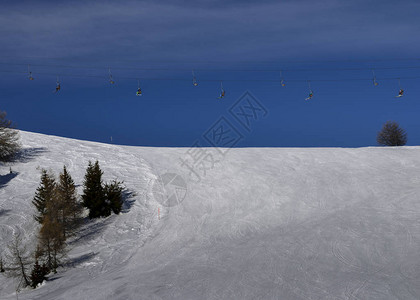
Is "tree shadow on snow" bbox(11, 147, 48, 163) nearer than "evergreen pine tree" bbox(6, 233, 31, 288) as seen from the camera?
No

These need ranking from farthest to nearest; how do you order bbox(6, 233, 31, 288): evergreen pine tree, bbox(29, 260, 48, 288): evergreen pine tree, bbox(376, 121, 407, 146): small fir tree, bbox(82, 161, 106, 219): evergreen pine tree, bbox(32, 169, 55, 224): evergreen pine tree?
1. bbox(376, 121, 407, 146): small fir tree
2. bbox(82, 161, 106, 219): evergreen pine tree
3. bbox(32, 169, 55, 224): evergreen pine tree
4. bbox(6, 233, 31, 288): evergreen pine tree
5. bbox(29, 260, 48, 288): evergreen pine tree

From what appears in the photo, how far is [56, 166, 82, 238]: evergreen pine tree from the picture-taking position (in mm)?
26906

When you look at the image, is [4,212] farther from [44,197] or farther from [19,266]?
[19,266]

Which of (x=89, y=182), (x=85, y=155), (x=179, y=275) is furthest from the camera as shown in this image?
(x=85, y=155)

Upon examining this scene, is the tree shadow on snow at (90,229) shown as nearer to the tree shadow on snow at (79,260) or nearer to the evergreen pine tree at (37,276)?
the tree shadow on snow at (79,260)

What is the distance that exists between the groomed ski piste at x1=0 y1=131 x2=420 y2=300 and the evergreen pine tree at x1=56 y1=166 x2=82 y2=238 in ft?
3.80

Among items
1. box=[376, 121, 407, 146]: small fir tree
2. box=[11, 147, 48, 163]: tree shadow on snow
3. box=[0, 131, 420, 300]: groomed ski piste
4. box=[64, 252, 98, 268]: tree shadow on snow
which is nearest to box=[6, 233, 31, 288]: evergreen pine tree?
box=[0, 131, 420, 300]: groomed ski piste

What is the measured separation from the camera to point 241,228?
29250 mm

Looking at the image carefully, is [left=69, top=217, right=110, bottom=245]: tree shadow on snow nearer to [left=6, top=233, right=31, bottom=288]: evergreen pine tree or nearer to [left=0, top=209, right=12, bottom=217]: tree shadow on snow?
[left=6, top=233, right=31, bottom=288]: evergreen pine tree

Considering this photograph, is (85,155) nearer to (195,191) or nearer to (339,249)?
(195,191)

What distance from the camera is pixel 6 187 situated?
34.8 m

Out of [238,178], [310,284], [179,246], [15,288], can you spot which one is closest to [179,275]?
[179,246]

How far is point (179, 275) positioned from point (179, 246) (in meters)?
5.23

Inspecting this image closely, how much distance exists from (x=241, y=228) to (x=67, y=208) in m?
12.7
